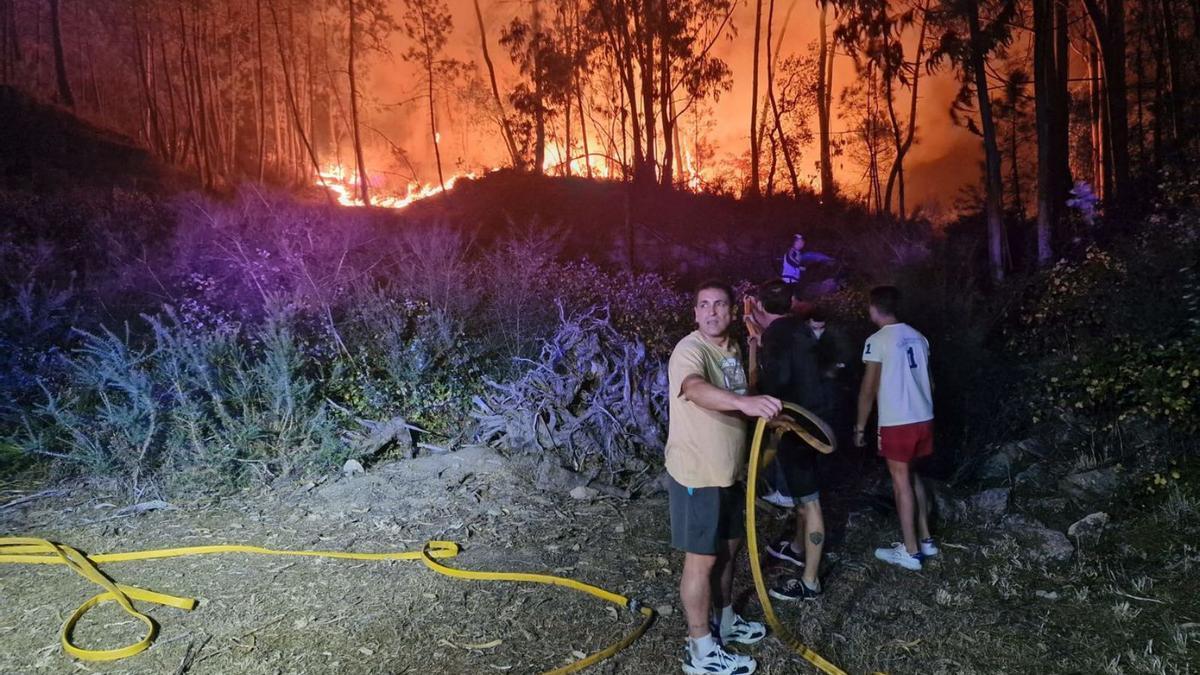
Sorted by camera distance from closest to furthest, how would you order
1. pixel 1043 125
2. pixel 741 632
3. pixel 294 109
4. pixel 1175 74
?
pixel 741 632 < pixel 1043 125 < pixel 1175 74 < pixel 294 109

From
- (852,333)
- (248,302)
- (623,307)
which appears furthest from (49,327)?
(852,333)

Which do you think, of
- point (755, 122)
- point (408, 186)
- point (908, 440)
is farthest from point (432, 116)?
point (908, 440)

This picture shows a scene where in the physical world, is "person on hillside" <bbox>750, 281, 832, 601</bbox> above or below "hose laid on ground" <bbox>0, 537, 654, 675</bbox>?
above

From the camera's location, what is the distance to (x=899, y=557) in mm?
3840

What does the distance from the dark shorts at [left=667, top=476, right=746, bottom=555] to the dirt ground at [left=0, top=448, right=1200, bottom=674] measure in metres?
0.70

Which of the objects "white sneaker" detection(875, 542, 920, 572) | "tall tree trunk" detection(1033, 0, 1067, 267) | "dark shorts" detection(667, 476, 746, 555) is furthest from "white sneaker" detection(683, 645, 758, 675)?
"tall tree trunk" detection(1033, 0, 1067, 267)

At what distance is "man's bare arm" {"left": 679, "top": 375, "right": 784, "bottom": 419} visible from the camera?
89.7 inches

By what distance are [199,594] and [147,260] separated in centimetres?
912

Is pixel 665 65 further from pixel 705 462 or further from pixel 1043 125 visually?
pixel 705 462

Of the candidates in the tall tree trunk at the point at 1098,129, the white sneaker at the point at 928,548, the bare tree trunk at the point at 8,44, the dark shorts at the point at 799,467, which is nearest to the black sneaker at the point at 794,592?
the dark shorts at the point at 799,467

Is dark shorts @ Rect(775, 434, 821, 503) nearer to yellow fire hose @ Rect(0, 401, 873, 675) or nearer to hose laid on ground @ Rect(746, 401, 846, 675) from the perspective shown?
yellow fire hose @ Rect(0, 401, 873, 675)

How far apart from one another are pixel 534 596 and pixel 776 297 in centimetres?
216

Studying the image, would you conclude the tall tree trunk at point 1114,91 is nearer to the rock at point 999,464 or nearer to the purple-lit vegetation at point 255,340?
the purple-lit vegetation at point 255,340

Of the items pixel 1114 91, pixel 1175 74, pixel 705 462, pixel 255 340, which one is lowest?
pixel 705 462
